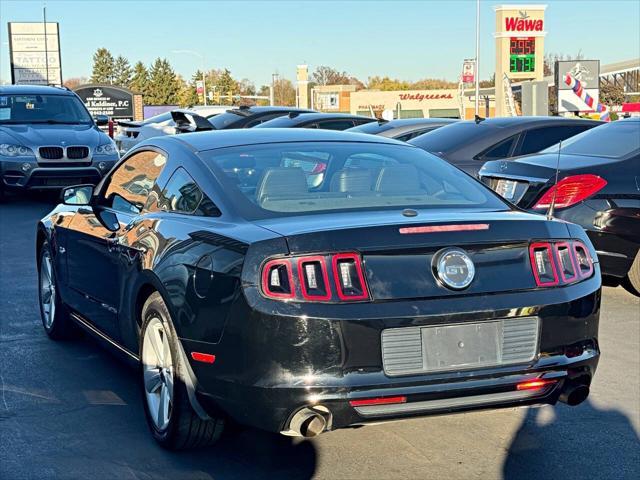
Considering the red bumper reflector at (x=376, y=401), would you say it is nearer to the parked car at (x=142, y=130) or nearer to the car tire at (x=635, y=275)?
the car tire at (x=635, y=275)

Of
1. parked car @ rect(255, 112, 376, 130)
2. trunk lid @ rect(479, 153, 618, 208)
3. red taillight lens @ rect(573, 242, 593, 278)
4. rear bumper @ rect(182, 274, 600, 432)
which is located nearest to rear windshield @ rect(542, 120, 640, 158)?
trunk lid @ rect(479, 153, 618, 208)

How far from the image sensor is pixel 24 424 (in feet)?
16.8

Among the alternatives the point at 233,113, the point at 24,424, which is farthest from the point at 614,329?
the point at 233,113

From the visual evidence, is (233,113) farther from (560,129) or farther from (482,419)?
(482,419)

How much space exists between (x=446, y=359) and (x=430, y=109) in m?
93.0

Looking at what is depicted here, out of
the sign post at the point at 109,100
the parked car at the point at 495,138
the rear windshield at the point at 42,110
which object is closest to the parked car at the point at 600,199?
the parked car at the point at 495,138

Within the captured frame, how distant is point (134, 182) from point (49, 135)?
33.8ft

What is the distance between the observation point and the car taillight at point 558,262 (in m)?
4.25

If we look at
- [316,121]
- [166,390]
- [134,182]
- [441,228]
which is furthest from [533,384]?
[316,121]

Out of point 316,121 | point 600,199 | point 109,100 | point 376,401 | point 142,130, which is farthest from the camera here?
point 109,100

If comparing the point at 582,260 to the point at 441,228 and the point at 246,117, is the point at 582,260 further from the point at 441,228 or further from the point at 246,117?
the point at 246,117

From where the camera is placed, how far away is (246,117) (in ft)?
58.3

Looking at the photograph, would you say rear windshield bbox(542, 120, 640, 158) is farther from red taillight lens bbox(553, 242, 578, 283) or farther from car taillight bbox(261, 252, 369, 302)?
car taillight bbox(261, 252, 369, 302)

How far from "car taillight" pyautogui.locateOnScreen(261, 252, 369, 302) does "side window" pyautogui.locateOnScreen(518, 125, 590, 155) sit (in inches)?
288
